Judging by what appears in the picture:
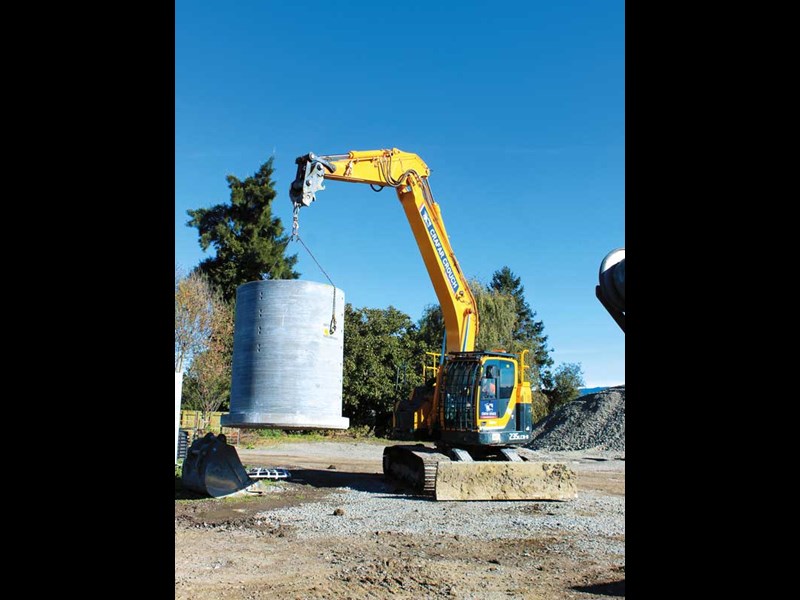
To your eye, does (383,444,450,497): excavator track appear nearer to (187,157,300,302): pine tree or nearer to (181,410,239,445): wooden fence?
(181,410,239,445): wooden fence

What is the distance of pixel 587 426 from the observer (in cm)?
3166

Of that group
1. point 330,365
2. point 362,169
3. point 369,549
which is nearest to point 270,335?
point 330,365

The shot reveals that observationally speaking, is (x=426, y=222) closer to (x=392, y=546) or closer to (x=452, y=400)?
(x=452, y=400)

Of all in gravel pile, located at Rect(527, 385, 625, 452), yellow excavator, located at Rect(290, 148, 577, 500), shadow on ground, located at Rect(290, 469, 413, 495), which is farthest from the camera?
gravel pile, located at Rect(527, 385, 625, 452)

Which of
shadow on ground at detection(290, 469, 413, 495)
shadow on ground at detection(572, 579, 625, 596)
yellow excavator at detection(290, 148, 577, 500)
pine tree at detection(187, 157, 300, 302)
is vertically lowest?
shadow on ground at detection(290, 469, 413, 495)

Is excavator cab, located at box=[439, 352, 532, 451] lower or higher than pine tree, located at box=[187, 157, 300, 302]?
lower

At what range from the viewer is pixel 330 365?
8.71m

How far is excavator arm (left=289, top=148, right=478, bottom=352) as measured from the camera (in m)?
14.6

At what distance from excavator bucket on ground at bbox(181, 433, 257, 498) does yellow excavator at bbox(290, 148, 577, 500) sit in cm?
344

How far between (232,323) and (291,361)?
27.4 m

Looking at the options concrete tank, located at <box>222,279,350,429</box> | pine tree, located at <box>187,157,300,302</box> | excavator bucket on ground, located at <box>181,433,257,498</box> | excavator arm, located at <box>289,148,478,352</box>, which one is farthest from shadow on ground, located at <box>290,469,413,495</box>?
pine tree, located at <box>187,157,300,302</box>

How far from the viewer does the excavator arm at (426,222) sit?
14.6 metres
